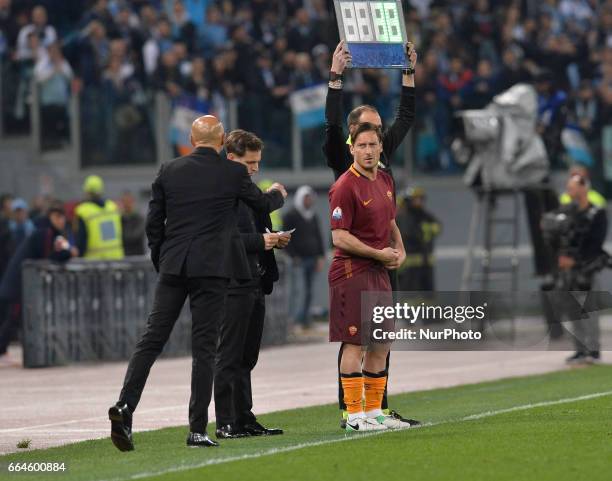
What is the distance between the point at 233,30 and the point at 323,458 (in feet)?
61.0

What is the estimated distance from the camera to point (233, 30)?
1083 inches

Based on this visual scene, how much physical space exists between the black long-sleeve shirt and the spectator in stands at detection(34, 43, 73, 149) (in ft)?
46.2

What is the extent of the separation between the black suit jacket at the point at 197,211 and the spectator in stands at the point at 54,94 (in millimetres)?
15503

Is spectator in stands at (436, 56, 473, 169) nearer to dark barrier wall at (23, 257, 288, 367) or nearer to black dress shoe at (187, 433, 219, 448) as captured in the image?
dark barrier wall at (23, 257, 288, 367)

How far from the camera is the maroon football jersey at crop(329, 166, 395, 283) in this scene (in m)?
10.9

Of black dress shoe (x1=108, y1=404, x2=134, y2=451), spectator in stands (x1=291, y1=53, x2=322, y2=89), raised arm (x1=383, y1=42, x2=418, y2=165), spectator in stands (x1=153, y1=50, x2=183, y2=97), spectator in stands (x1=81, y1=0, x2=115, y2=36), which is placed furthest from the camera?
spectator in stands (x1=291, y1=53, x2=322, y2=89)

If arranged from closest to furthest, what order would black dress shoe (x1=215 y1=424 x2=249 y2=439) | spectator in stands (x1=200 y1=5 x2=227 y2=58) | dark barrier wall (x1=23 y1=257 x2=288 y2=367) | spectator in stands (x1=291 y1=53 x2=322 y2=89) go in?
black dress shoe (x1=215 y1=424 x2=249 y2=439) → dark barrier wall (x1=23 y1=257 x2=288 y2=367) → spectator in stands (x1=200 y1=5 x2=227 y2=58) → spectator in stands (x1=291 y1=53 x2=322 y2=89)

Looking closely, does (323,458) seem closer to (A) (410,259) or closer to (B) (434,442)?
(B) (434,442)

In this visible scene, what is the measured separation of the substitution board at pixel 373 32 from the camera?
11.6 m

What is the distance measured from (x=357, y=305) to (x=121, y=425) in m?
1.75

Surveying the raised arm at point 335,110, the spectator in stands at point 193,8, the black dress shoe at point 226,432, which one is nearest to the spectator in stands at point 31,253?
the spectator in stands at point 193,8

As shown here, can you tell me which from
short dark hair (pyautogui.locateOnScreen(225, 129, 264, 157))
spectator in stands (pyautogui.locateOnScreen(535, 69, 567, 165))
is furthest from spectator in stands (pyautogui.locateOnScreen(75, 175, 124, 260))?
short dark hair (pyautogui.locateOnScreen(225, 129, 264, 157))

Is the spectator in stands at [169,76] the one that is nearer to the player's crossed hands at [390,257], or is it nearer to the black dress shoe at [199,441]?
the player's crossed hands at [390,257]

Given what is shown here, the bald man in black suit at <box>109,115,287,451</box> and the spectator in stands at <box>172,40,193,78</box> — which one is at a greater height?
the spectator in stands at <box>172,40,193,78</box>
